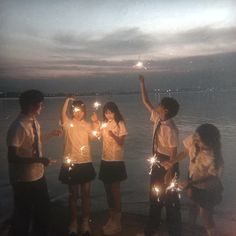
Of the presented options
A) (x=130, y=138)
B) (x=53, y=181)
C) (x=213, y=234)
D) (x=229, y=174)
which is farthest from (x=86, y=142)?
(x=130, y=138)

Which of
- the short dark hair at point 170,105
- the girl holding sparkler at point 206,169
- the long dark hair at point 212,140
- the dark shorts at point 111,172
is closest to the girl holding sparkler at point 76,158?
the dark shorts at point 111,172

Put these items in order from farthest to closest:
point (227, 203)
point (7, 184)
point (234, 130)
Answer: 1. point (234, 130)
2. point (7, 184)
3. point (227, 203)

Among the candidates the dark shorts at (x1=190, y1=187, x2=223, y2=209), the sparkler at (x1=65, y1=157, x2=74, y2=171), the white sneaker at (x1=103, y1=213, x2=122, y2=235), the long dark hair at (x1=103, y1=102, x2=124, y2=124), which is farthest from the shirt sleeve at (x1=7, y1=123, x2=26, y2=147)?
the dark shorts at (x1=190, y1=187, x2=223, y2=209)

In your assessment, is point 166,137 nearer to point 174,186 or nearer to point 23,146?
point 174,186

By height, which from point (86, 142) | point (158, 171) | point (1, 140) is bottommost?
point (1, 140)

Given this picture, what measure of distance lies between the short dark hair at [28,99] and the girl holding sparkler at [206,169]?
2794 mm

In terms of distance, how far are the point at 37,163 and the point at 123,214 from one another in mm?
3416

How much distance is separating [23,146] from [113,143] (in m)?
2.11

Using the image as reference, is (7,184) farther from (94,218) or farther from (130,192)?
(94,218)

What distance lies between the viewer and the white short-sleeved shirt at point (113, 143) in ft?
23.8

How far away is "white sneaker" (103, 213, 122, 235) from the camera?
7270 millimetres

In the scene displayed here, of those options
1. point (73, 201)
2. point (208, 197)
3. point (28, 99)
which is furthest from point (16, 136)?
point (208, 197)

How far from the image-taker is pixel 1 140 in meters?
27.6

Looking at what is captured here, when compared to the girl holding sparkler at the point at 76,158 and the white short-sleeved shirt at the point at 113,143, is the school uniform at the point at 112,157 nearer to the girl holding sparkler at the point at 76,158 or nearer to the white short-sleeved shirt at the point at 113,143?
the white short-sleeved shirt at the point at 113,143
